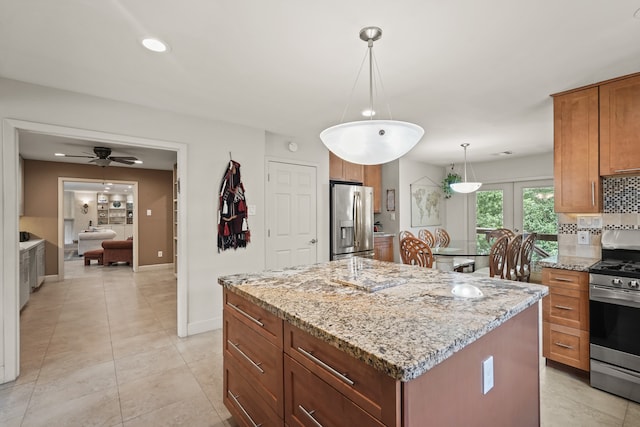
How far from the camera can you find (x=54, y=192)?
6016 millimetres

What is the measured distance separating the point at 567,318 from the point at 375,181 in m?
3.98

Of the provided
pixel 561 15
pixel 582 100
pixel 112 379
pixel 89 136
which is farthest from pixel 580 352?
pixel 89 136

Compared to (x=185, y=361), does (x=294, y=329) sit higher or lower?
higher

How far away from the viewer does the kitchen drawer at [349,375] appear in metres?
0.87

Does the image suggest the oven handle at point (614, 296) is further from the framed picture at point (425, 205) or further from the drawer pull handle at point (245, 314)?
the framed picture at point (425, 205)

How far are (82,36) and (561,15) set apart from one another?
272cm

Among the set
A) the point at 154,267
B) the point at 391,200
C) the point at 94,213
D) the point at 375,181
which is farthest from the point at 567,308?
the point at 94,213

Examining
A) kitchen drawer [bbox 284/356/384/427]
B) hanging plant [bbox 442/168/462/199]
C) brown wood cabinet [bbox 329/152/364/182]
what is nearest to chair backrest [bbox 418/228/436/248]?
brown wood cabinet [bbox 329/152/364/182]

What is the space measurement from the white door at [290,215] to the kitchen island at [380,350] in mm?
2192

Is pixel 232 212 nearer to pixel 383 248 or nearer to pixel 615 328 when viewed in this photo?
pixel 383 248

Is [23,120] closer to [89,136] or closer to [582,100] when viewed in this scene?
[89,136]

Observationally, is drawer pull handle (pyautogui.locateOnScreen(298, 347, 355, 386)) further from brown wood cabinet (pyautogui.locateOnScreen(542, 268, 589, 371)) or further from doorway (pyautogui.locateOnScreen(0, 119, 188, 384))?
doorway (pyautogui.locateOnScreen(0, 119, 188, 384))

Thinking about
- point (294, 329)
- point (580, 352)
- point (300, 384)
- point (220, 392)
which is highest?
point (294, 329)

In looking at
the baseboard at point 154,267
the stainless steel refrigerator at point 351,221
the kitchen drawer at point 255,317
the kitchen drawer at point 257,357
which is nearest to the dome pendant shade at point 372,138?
the kitchen drawer at point 255,317
